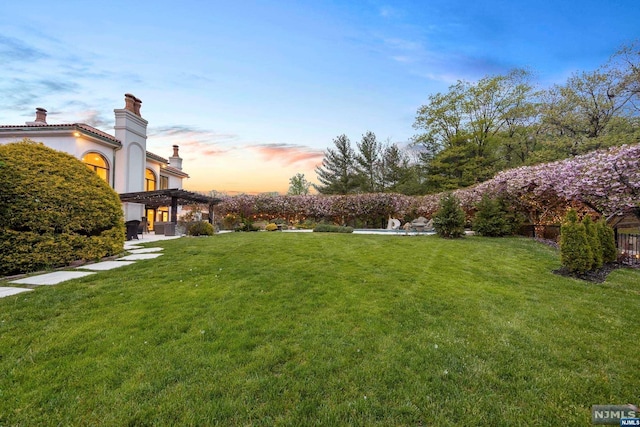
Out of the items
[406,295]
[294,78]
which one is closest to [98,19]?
[294,78]

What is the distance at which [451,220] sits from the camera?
37.6 feet

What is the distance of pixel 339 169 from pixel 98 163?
22998 millimetres

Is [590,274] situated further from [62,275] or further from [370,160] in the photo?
[370,160]

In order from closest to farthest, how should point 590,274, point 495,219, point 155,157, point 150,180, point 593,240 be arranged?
point 590,274, point 593,240, point 495,219, point 155,157, point 150,180

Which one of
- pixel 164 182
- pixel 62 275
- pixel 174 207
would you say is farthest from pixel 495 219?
pixel 164 182

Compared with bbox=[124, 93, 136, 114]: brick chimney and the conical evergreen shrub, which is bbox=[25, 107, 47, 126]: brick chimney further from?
the conical evergreen shrub

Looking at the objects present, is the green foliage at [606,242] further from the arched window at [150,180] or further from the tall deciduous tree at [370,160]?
the tall deciduous tree at [370,160]

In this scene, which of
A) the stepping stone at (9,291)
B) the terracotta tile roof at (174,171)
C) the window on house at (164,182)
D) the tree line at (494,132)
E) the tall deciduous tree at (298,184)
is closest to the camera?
the stepping stone at (9,291)

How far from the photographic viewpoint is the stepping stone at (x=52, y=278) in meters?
4.83

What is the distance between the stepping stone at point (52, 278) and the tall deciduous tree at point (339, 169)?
2704 centimetres

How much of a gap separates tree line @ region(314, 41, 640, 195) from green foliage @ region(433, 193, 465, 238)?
1114 cm

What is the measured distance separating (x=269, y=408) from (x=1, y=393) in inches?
77.7

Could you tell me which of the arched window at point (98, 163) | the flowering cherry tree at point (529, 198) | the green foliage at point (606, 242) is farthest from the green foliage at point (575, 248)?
the arched window at point (98, 163)

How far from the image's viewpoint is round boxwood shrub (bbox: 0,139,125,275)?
561cm
